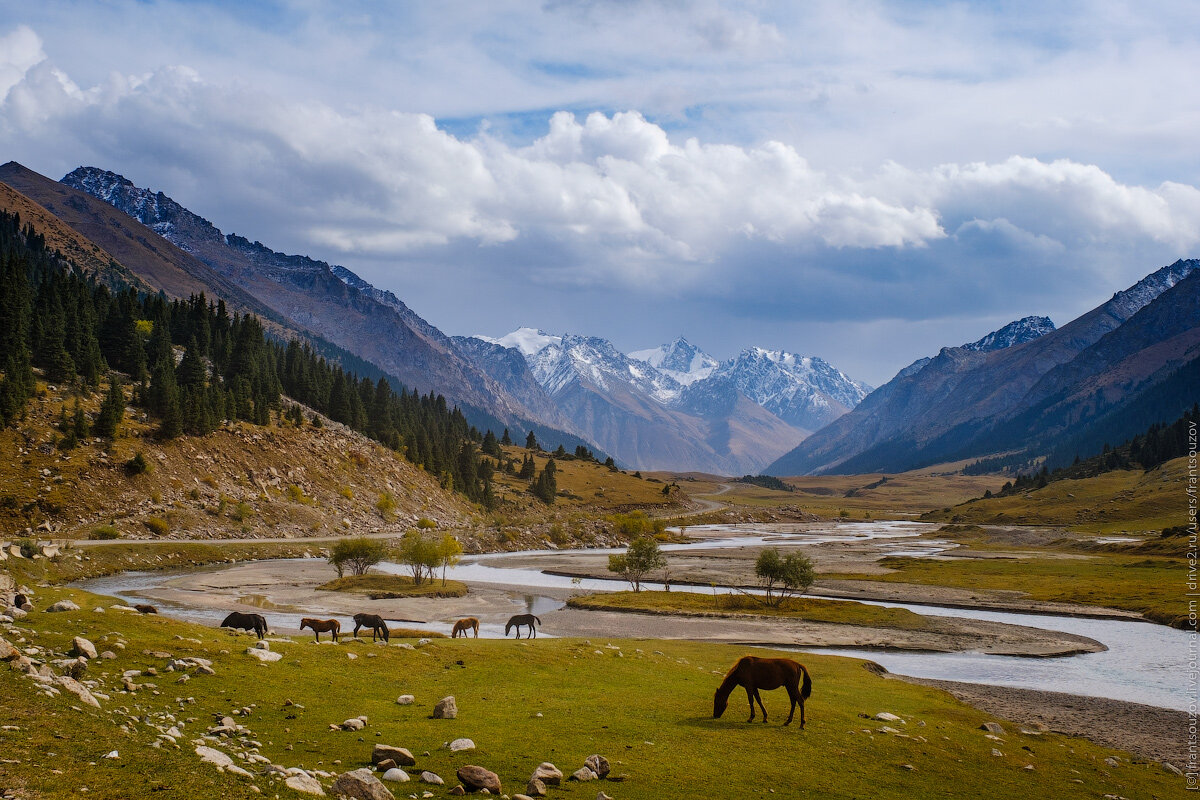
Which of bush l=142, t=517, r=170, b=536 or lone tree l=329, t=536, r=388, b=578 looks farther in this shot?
bush l=142, t=517, r=170, b=536

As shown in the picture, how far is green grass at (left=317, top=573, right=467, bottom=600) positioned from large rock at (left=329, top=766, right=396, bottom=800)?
2618 inches

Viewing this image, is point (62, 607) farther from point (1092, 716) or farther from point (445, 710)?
point (1092, 716)

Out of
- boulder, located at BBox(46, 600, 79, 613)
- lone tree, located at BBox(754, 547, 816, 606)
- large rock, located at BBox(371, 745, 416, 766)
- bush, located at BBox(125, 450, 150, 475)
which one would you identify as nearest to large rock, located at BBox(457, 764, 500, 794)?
large rock, located at BBox(371, 745, 416, 766)

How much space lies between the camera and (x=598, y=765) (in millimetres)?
20188

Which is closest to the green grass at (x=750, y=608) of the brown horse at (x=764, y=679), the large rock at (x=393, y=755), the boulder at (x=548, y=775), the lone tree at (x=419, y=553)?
the lone tree at (x=419, y=553)

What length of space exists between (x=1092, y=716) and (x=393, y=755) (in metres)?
37.6

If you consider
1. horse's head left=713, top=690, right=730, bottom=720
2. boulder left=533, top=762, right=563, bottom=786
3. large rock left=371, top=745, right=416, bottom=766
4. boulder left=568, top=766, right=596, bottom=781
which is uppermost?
large rock left=371, top=745, right=416, bottom=766

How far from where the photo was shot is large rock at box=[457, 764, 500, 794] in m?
17.5

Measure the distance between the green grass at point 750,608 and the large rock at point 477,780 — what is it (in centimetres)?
5939

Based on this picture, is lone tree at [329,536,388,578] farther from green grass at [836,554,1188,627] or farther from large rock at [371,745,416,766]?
large rock at [371,745,416,766]

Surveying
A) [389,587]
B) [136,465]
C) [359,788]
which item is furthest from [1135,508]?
[359,788]

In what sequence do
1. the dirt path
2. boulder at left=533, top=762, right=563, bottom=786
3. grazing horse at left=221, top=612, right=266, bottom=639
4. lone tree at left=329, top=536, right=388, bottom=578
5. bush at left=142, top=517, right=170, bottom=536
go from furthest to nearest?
bush at left=142, top=517, right=170, bottom=536, lone tree at left=329, top=536, right=388, bottom=578, grazing horse at left=221, top=612, right=266, bottom=639, the dirt path, boulder at left=533, top=762, right=563, bottom=786

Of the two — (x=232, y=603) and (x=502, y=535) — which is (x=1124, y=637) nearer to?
(x=232, y=603)

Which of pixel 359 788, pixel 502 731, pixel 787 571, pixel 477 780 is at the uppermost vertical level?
pixel 359 788
